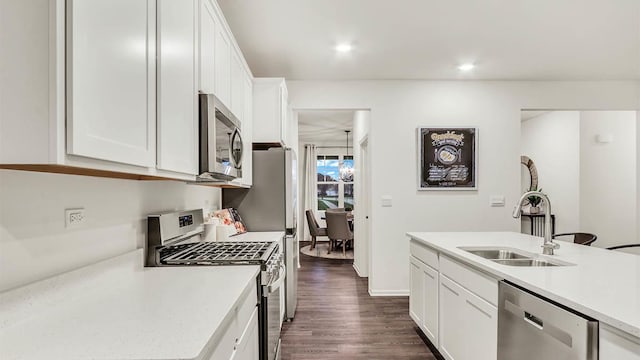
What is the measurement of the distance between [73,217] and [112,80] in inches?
22.3

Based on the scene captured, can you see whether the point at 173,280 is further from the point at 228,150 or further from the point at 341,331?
the point at 341,331

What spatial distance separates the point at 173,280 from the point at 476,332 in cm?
159


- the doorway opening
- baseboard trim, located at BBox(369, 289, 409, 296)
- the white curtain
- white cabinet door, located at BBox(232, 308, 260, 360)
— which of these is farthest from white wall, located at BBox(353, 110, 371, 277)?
white cabinet door, located at BBox(232, 308, 260, 360)

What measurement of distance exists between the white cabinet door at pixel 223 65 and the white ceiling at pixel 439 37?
0.41 meters

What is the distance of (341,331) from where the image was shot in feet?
9.53

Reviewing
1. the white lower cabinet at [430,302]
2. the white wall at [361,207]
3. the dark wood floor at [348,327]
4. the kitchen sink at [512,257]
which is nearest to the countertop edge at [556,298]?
the kitchen sink at [512,257]

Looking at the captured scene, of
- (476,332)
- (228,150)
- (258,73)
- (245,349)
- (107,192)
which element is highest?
(258,73)

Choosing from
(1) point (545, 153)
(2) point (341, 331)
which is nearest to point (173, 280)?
(2) point (341, 331)

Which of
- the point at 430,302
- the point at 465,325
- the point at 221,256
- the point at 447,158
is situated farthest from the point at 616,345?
the point at 447,158

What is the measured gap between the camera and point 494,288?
165cm

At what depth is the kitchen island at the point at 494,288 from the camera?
1074 millimetres

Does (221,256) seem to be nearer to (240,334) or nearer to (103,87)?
(240,334)

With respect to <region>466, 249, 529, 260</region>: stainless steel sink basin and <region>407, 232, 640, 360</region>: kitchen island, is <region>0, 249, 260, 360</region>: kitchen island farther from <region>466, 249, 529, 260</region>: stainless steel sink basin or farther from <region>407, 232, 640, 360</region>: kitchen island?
<region>466, 249, 529, 260</region>: stainless steel sink basin

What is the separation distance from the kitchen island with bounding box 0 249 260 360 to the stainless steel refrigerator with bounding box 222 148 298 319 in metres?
1.63
